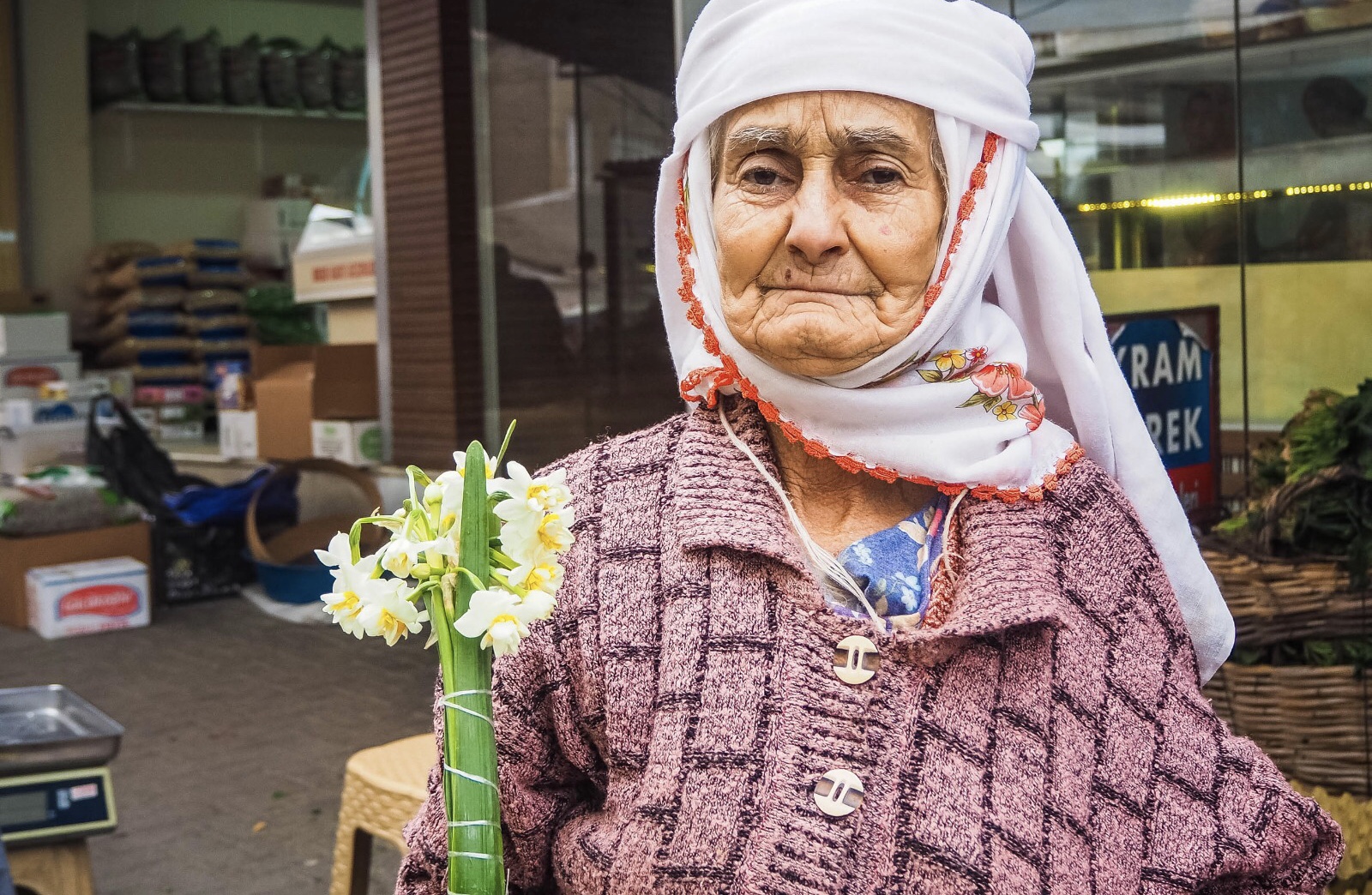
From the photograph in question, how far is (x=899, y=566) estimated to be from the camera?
1.64 meters

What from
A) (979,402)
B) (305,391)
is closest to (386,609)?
(979,402)

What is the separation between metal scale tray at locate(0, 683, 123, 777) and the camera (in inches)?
128

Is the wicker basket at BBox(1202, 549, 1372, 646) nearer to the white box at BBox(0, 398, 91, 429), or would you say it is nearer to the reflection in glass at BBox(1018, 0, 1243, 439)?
the reflection in glass at BBox(1018, 0, 1243, 439)

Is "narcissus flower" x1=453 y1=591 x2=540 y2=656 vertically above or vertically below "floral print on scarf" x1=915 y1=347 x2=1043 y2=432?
below

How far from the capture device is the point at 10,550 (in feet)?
25.8

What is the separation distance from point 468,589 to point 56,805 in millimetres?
2594

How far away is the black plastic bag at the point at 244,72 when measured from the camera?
12.9 meters

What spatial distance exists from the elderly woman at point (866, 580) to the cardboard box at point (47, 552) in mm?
7000

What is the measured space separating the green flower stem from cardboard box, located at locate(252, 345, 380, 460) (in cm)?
763

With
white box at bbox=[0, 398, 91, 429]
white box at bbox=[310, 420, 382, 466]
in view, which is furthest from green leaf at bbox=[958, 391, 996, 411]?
white box at bbox=[0, 398, 91, 429]

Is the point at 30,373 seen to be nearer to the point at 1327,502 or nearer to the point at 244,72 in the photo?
the point at 244,72

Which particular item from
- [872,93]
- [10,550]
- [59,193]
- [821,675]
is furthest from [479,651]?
[59,193]

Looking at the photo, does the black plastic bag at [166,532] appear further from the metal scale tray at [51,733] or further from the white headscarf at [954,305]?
the white headscarf at [954,305]

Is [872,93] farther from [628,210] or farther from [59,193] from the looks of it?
[59,193]
